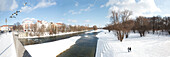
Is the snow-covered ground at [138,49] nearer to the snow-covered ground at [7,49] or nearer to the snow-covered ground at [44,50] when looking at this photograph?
the snow-covered ground at [44,50]

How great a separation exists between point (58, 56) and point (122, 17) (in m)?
19.7

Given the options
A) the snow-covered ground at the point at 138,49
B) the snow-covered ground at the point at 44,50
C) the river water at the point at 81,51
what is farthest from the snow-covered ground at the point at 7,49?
the snow-covered ground at the point at 138,49

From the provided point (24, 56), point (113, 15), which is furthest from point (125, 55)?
point (113, 15)

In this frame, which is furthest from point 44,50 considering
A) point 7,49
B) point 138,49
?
point 138,49

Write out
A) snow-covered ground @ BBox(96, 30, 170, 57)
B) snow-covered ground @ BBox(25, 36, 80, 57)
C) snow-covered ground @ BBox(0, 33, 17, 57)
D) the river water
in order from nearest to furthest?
snow-covered ground @ BBox(0, 33, 17, 57) < snow-covered ground @ BBox(96, 30, 170, 57) < snow-covered ground @ BBox(25, 36, 80, 57) < the river water

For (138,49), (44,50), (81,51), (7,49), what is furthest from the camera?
(81,51)

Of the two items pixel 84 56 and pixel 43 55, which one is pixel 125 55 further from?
pixel 43 55

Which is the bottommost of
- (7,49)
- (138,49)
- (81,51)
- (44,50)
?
(81,51)

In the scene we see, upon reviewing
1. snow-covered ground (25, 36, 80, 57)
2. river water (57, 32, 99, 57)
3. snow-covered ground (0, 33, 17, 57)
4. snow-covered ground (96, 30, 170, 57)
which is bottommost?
river water (57, 32, 99, 57)

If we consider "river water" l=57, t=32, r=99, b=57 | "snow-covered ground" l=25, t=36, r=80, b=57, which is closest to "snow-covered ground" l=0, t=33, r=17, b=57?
"snow-covered ground" l=25, t=36, r=80, b=57

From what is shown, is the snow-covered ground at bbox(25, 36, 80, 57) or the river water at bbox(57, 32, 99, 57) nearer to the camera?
the snow-covered ground at bbox(25, 36, 80, 57)

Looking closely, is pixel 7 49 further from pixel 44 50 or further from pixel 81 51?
pixel 81 51

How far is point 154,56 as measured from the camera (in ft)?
25.0

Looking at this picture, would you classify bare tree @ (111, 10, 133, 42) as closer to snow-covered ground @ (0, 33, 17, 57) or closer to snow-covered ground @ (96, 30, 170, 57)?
snow-covered ground @ (96, 30, 170, 57)
